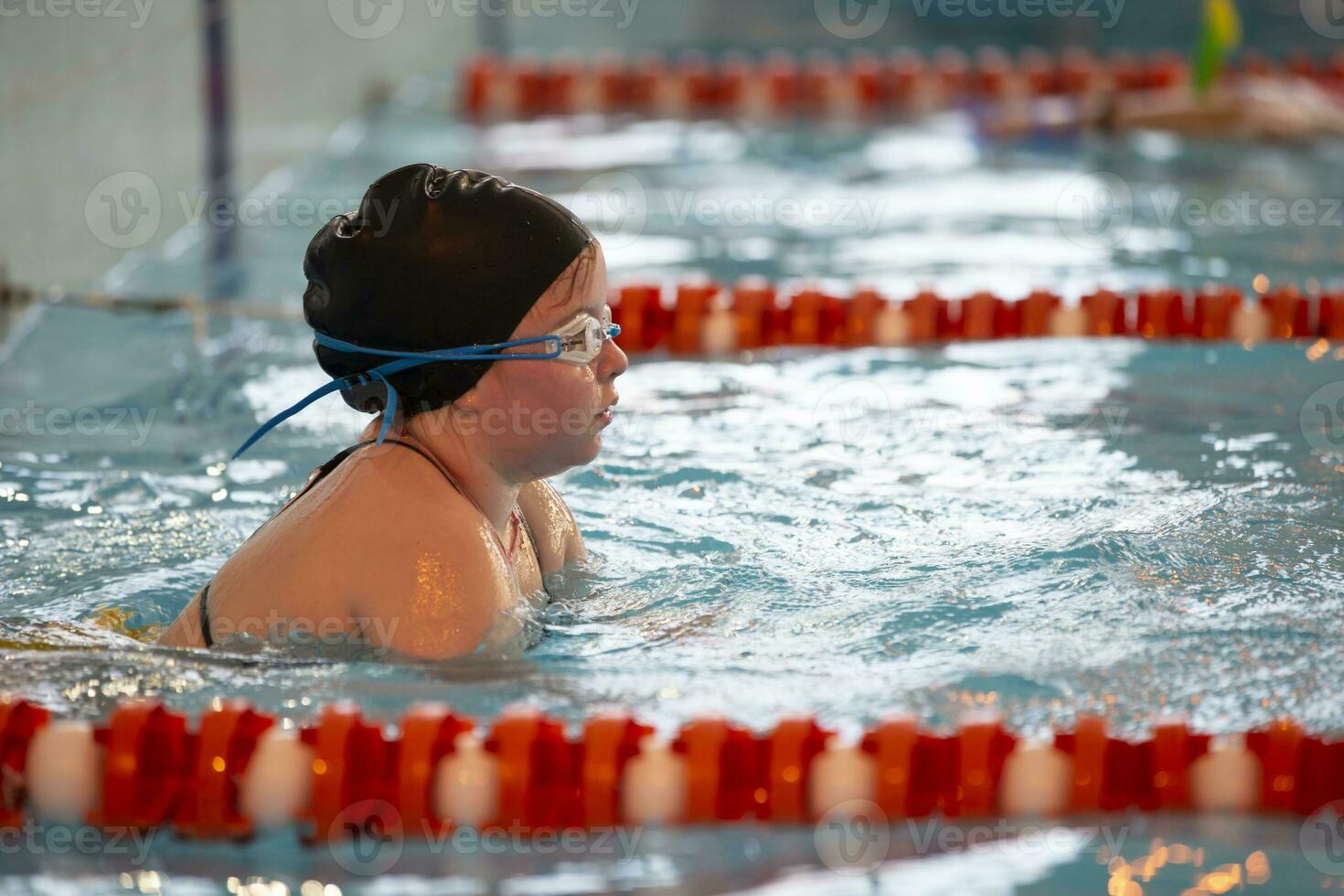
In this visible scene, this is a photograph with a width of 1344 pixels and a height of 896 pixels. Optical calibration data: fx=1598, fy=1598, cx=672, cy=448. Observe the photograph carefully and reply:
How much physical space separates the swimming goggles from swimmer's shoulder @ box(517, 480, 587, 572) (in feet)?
1.34

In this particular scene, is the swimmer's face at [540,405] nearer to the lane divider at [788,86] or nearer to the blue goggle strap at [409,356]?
the blue goggle strap at [409,356]

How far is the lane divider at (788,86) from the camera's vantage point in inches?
368

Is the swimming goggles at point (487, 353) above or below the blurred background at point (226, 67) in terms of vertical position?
below

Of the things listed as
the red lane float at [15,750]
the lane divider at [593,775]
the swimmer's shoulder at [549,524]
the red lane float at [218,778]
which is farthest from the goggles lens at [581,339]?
the red lane float at [15,750]

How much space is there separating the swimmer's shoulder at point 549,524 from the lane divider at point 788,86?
21.6 ft

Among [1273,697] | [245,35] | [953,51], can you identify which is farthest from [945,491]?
[953,51]

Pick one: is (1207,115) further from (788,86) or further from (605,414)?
(605,414)

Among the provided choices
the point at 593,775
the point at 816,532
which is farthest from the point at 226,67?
the point at 593,775

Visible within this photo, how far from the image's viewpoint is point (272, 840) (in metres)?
2.12

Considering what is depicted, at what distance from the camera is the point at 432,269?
240cm

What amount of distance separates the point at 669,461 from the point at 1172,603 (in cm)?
136

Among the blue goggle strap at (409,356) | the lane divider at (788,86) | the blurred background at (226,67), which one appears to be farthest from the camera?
the lane divider at (788,86)

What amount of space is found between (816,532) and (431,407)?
107 cm

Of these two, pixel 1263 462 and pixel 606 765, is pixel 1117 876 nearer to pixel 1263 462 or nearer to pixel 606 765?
pixel 606 765
